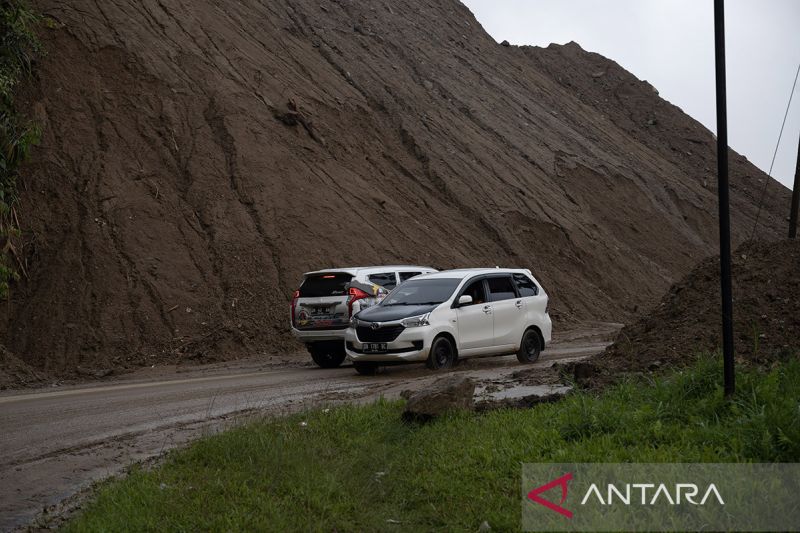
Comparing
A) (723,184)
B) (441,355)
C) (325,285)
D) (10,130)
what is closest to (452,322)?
(441,355)

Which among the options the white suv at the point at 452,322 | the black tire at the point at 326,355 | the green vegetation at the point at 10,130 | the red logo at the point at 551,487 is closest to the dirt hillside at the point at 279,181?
the green vegetation at the point at 10,130

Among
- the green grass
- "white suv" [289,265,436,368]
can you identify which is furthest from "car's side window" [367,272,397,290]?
the green grass

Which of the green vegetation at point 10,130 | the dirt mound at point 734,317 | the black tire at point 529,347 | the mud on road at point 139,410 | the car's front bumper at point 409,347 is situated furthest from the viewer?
the green vegetation at point 10,130

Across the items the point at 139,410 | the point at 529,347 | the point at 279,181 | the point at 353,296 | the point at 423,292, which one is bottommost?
the point at 529,347

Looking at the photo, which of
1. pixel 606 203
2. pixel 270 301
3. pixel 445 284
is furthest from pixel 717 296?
pixel 606 203

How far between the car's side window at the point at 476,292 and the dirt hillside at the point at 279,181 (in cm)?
660

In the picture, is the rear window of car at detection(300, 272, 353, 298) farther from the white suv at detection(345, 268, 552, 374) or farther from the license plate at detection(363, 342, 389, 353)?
the license plate at detection(363, 342, 389, 353)

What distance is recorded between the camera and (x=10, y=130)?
2012 centimetres

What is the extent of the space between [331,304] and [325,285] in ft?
1.83

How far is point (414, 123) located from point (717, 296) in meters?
26.1

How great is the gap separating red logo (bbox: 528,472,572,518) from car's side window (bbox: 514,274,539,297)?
1029cm

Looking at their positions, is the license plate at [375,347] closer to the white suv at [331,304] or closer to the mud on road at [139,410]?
the mud on road at [139,410]

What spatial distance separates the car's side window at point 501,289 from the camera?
51.8ft

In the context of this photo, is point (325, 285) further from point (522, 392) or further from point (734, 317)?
point (734, 317)
